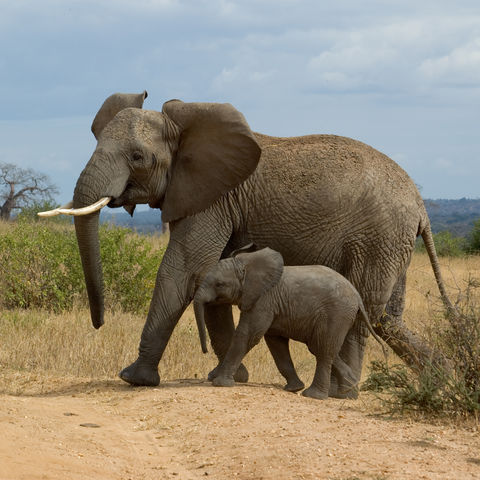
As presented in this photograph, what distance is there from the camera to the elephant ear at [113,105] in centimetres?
850

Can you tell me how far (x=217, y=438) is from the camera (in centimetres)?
635

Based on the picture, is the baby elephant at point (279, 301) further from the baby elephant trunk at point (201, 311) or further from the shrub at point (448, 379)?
the shrub at point (448, 379)

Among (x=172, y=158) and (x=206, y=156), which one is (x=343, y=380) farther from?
(x=172, y=158)

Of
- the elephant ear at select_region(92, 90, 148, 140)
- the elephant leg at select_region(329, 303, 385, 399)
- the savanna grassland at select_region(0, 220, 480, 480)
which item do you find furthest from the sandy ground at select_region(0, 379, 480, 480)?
the elephant ear at select_region(92, 90, 148, 140)

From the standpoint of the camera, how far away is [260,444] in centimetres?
604

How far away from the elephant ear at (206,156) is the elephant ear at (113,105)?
0.48 meters

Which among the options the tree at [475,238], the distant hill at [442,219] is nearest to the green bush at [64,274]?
the distant hill at [442,219]

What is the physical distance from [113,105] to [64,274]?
A: 536cm

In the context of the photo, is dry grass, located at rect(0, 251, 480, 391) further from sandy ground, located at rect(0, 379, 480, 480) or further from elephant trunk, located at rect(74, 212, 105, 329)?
sandy ground, located at rect(0, 379, 480, 480)

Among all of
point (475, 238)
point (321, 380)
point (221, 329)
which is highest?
point (475, 238)

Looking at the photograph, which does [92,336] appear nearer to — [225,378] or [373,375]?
[225,378]

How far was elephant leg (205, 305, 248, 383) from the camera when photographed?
27.4ft

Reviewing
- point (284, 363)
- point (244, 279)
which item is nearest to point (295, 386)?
point (284, 363)

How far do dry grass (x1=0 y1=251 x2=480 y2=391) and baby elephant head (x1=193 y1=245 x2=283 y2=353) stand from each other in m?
1.55
